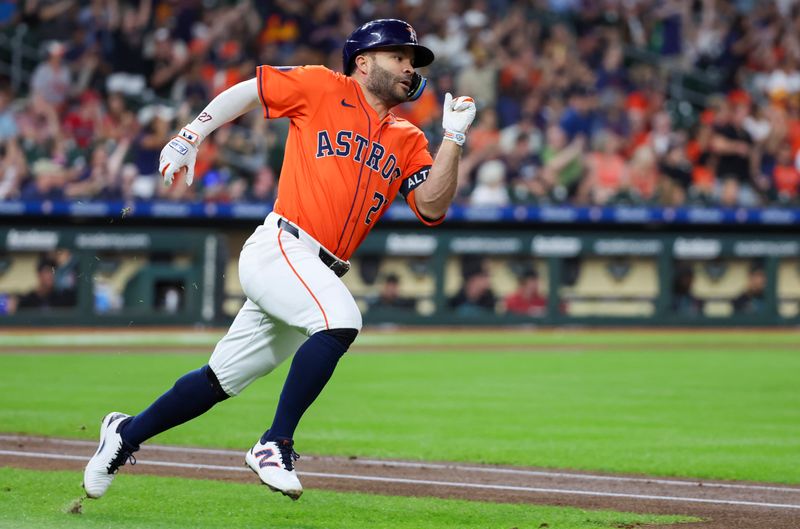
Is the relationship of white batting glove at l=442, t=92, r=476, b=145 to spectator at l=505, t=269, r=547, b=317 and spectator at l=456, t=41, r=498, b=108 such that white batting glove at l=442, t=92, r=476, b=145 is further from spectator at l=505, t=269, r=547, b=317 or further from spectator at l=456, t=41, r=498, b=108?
spectator at l=456, t=41, r=498, b=108

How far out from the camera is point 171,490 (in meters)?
6.02

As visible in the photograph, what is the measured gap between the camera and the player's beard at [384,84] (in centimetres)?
545

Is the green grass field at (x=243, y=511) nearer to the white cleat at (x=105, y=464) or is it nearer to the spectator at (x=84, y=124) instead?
the white cleat at (x=105, y=464)

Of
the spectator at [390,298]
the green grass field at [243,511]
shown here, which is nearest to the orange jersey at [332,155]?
the green grass field at [243,511]

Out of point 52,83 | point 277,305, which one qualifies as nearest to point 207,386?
point 277,305

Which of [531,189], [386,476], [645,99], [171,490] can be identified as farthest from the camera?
[645,99]

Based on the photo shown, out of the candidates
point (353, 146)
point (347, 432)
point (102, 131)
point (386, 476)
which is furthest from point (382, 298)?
point (353, 146)

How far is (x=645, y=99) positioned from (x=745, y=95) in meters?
2.05

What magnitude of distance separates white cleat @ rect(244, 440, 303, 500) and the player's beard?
1587 mm

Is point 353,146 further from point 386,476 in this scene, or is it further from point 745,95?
point 745,95

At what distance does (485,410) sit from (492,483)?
376cm

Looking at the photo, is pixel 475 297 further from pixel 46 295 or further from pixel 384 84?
pixel 384 84

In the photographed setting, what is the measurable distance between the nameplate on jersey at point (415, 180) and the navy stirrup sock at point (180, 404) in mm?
1179

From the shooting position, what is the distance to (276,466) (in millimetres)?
4855
